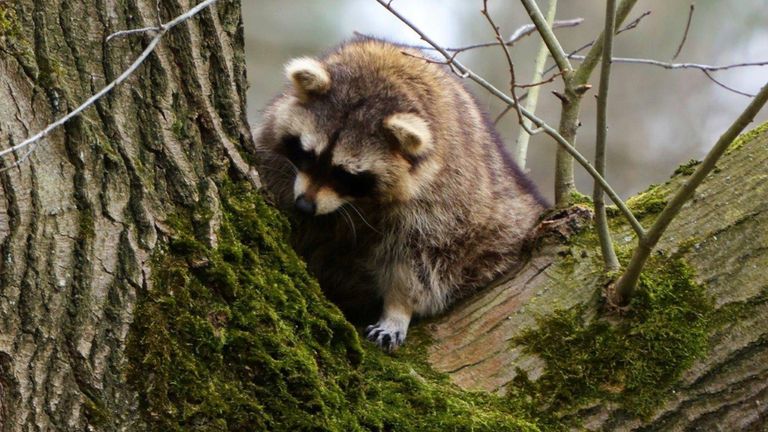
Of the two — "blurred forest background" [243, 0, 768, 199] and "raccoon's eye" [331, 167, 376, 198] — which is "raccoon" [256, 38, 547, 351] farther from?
"blurred forest background" [243, 0, 768, 199]

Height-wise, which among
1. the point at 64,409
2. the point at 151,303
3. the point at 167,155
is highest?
the point at 167,155

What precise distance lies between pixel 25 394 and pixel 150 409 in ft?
1.02

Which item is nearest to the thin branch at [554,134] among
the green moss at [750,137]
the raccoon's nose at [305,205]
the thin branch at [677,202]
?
the thin branch at [677,202]

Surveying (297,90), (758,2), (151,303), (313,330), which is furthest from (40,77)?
(758,2)

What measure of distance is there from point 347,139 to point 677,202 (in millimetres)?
1441

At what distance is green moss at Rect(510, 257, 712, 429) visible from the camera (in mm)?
2943

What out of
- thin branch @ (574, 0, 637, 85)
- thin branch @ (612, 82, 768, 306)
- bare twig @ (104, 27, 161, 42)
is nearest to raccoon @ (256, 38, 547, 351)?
thin branch @ (574, 0, 637, 85)

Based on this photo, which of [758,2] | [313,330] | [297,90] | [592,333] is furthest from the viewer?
[758,2]

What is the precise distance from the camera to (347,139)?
12.2ft

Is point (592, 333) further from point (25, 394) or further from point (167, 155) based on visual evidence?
point (25, 394)

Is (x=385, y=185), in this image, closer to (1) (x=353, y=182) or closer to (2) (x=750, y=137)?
(1) (x=353, y=182)

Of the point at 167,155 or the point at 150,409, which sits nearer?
the point at 150,409

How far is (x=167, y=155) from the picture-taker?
2.62 metres

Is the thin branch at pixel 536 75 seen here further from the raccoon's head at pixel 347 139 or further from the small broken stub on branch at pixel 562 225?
the small broken stub on branch at pixel 562 225
